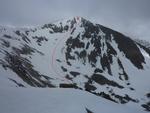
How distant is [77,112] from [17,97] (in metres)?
7.20

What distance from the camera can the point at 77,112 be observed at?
94.8 ft

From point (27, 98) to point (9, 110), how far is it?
15.2 ft

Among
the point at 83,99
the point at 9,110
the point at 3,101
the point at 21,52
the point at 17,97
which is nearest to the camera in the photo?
the point at 9,110

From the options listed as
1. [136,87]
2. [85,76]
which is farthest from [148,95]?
[85,76]

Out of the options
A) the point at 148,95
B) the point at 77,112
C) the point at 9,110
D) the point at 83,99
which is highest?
the point at 148,95

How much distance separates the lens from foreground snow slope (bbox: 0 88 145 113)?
89.5 feet

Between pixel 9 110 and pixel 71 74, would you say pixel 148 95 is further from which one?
pixel 9 110

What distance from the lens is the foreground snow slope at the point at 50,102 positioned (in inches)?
1074

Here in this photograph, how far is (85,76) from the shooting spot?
653 feet

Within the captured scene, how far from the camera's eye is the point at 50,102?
30.4 metres

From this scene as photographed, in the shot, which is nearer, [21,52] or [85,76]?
[21,52]

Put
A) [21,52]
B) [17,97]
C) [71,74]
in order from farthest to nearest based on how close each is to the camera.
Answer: [71,74] → [21,52] → [17,97]

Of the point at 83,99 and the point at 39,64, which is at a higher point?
the point at 39,64

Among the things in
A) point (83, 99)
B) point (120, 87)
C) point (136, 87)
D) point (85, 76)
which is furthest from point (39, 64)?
point (83, 99)
